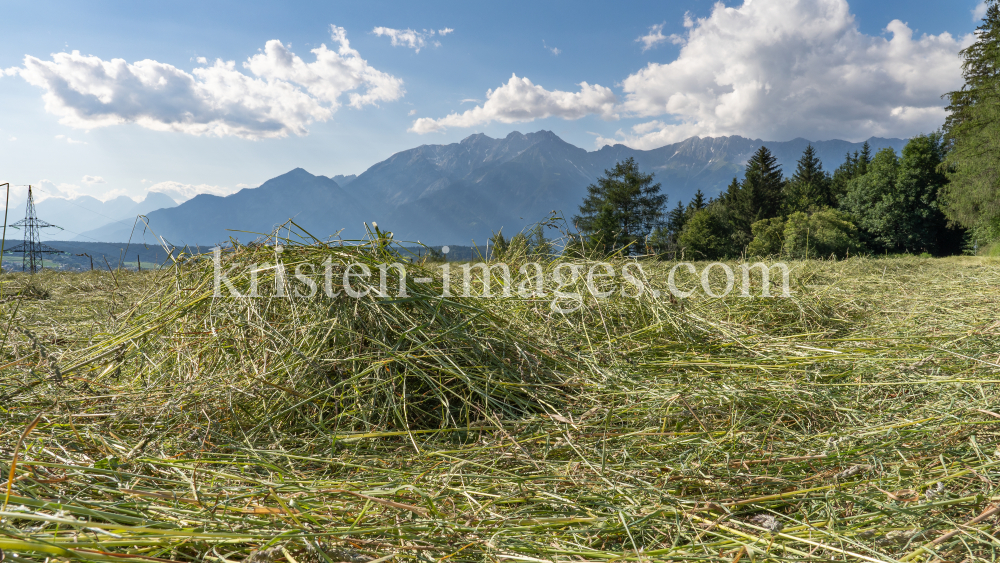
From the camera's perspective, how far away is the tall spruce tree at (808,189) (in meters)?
40.4

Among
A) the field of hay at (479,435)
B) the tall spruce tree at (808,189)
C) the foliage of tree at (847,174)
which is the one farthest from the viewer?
the foliage of tree at (847,174)

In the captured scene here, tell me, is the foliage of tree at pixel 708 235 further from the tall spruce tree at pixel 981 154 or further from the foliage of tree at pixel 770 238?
the tall spruce tree at pixel 981 154

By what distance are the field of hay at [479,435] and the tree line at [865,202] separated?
1896mm

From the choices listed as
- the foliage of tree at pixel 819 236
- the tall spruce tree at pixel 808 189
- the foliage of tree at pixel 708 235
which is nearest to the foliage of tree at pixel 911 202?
the tall spruce tree at pixel 808 189

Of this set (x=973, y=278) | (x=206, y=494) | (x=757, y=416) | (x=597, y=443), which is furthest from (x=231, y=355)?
(x=973, y=278)

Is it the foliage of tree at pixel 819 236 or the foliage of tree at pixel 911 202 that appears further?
the foliage of tree at pixel 911 202

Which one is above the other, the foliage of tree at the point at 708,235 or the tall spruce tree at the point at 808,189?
the tall spruce tree at the point at 808,189

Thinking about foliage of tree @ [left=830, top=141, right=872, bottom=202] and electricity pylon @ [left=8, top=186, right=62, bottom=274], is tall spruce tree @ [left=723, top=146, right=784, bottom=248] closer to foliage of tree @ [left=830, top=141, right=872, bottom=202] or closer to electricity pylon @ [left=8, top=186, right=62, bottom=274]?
foliage of tree @ [left=830, top=141, right=872, bottom=202]

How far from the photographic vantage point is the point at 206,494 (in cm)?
129

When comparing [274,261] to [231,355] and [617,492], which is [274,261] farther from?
[617,492]

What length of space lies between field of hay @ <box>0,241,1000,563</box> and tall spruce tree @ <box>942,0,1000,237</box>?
85.1 ft

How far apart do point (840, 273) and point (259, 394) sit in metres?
6.28

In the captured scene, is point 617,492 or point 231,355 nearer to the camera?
point 617,492

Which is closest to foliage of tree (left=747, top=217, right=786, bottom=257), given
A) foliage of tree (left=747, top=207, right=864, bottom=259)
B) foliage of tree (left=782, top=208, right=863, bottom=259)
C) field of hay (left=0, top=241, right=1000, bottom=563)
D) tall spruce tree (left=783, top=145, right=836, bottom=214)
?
foliage of tree (left=747, top=207, right=864, bottom=259)
